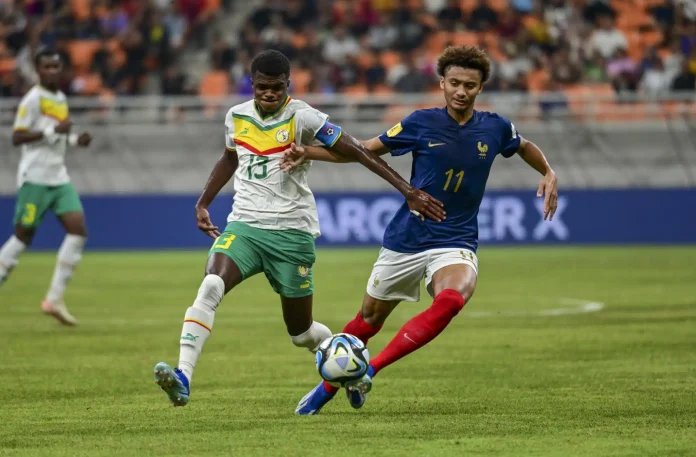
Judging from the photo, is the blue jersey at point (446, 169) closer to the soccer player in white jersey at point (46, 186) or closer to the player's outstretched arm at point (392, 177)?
the player's outstretched arm at point (392, 177)

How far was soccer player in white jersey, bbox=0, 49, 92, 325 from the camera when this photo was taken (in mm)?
13148

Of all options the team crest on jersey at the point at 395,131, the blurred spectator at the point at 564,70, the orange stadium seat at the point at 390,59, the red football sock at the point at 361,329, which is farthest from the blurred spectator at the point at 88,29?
the red football sock at the point at 361,329

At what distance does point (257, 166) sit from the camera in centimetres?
804

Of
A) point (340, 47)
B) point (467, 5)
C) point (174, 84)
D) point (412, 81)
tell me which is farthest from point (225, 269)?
point (467, 5)

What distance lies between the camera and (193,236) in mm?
24297

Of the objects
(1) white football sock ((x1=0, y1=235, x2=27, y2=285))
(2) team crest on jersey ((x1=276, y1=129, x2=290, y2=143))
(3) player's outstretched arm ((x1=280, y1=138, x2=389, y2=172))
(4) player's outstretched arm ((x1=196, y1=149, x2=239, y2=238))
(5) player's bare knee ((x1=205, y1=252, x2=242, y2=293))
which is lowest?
(1) white football sock ((x1=0, y1=235, x2=27, y2=285))

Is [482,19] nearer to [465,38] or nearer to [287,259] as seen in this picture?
[465,38]

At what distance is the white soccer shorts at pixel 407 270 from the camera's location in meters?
7.95

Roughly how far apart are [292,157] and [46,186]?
612 centimetres

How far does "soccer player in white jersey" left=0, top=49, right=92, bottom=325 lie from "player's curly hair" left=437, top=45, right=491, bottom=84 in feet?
19.8

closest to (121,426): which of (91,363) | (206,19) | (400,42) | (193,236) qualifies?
(91,363)

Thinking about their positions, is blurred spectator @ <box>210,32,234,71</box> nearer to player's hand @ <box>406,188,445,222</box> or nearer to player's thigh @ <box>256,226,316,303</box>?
player's thigh @ <box>256,226,316,303</box>

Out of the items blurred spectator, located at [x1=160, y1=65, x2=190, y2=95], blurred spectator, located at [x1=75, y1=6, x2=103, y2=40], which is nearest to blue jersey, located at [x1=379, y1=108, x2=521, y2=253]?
blurred spectator, located at [x1=160, y1=65, x2=190, y2=95]

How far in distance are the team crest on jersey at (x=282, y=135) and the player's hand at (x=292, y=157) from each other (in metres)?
0.23
